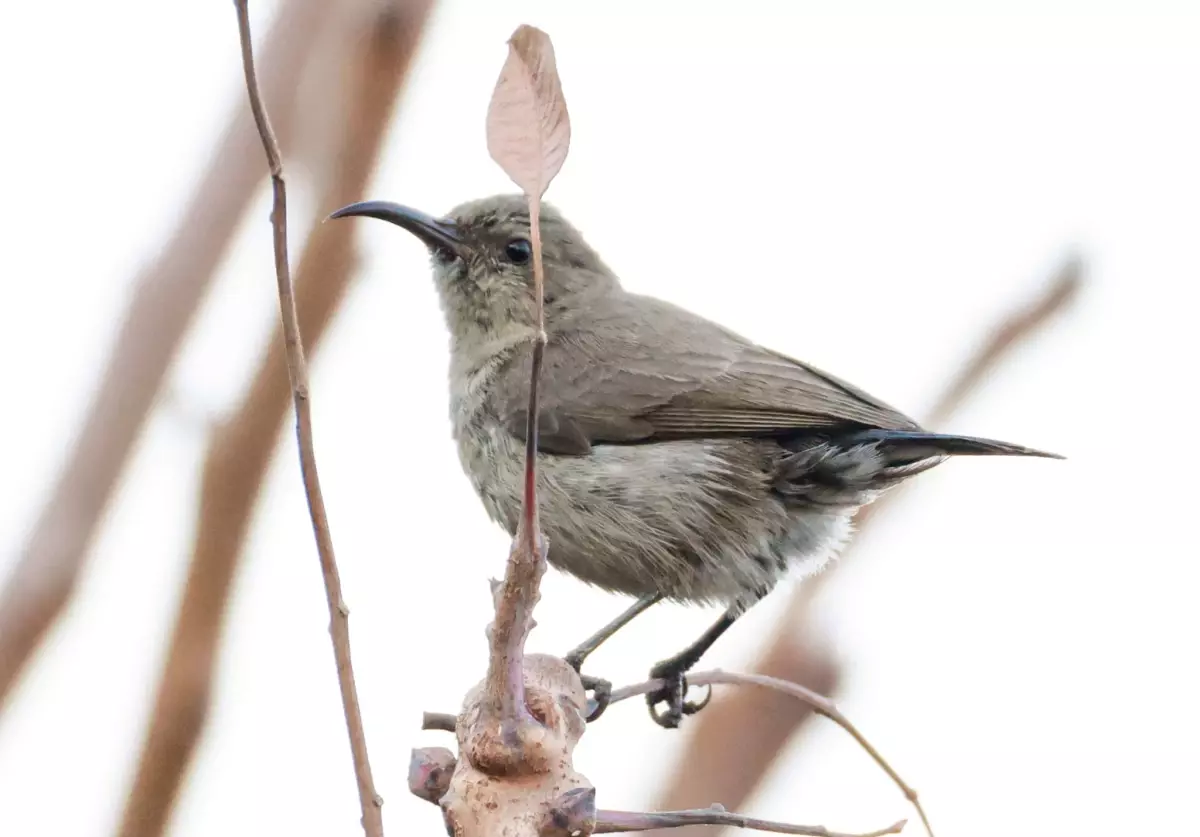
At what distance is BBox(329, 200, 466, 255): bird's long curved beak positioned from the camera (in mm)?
3375

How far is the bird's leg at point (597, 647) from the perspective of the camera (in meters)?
2.52

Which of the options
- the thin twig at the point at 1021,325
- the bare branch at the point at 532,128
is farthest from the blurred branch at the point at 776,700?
the bare branch at the point at 532,128

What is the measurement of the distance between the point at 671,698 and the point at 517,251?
Answer: 138 cm

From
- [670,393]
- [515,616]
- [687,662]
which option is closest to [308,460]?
[515,616]

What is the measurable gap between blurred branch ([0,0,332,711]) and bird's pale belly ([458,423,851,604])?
47.8 inches

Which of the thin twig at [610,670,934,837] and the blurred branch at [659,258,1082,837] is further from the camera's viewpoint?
the blurred branch at [659,258,1082,837]

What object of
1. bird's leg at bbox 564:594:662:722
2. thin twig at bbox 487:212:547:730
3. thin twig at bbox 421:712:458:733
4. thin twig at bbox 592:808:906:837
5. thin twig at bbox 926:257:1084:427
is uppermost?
thin twig at bbox 926:257:1084:427

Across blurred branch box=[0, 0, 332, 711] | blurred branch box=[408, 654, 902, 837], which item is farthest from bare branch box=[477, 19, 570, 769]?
blurred branch box=[0, 0, 332, 711]

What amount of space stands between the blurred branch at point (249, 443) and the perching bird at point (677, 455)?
56 centimetres

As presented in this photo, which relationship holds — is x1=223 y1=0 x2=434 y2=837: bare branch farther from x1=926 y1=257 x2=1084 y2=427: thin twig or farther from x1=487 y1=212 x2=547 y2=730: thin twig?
x1=926 y1=257 x2=1084 y2=427: thin twig

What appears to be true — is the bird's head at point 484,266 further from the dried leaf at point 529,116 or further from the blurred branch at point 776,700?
the dried leaf at point 529,116

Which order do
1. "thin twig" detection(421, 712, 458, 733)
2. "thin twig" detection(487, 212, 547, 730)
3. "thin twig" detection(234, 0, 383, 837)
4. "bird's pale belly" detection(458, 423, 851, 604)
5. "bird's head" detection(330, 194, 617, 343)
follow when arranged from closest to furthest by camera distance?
"thin twig" detection(234, 0, 383, 837)
"thin twig" detection(487, 212, 547, 730)
"thin twig" detection(421, 712, 458, 733)
"bird's pale belly" detection(458, 423, 851, 604)
"bird's head" detection(330, 194, 617, 343)

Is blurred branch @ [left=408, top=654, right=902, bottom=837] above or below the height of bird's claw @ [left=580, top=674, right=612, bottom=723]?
above

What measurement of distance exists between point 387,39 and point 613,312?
1570 millimetres
